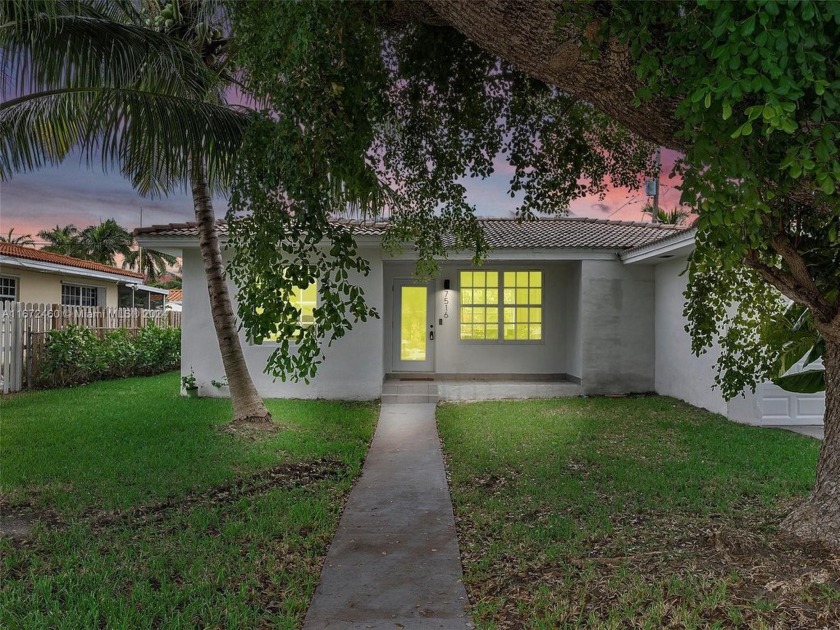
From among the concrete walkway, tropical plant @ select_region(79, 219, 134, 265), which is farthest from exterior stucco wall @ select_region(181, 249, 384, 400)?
tropical plant @ select_region(79, 219, 134, 265)

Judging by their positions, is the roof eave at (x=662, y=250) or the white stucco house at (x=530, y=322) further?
the white stucco house at (x=530, y=322)

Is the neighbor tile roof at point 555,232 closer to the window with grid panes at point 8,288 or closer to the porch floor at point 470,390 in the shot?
the porch floor at point 470,390

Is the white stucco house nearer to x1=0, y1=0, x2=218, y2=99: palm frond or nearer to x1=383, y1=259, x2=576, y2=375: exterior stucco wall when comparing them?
x1=383, y1=259, x2=576, y2=375: exterior stucco wall

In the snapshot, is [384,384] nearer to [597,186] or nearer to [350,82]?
[597,186]

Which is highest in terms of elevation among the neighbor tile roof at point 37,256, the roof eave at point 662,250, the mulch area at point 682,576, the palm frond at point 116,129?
the palm frond at point 116,129

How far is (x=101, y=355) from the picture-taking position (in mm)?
13820

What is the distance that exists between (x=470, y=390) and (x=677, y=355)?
4.11m

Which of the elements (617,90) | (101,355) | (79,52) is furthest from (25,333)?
(617,90)

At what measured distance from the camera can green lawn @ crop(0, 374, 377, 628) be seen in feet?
10.7

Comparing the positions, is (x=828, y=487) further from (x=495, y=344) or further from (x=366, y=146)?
(x=495, y=344)

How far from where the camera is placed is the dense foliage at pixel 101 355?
1277 cm

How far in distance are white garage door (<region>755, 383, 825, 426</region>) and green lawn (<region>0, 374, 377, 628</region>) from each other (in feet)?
20.5

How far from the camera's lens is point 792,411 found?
29.7ft

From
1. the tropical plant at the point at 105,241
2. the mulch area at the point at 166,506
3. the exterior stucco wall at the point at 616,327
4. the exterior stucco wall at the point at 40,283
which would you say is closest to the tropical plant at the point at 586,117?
the mulch area at the point at 166,506
